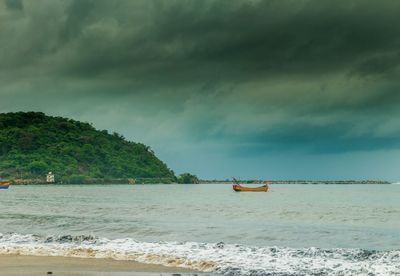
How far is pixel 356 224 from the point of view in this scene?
136 ft

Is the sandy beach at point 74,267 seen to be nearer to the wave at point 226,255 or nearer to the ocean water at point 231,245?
the wave at point 226,255

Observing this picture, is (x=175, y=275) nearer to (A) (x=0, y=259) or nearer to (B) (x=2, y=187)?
(A) (x=0, y=259)

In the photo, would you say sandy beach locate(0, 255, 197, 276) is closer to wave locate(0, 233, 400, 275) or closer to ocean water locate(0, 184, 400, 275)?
wave locate(0, 233, 400, 275)

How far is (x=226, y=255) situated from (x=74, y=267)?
6566 millimetres

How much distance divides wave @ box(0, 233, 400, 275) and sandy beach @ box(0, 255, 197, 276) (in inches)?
40.9

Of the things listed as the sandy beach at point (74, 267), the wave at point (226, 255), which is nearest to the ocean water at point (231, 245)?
the wave at point (226, 255)

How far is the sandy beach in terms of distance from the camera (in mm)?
17375

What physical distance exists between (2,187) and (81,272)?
6656 inches

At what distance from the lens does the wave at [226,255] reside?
18344 millimetres

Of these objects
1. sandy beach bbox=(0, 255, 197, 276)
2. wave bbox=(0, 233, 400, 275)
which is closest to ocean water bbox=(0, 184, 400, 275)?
wave bbox=(0, 233, 400, 275)

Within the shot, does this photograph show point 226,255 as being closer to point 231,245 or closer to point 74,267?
point 231,245

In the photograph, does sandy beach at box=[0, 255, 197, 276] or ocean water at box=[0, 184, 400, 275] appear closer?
sandy beach at box=[0, 255, 197, 276]

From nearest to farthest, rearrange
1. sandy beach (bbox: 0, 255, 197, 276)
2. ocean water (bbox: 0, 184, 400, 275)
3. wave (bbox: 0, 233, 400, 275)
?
sandy beach (bbox: 0, 255, 197, 276) < wave (bbox: 0, 233, 400, 275) < ocean water (bbox: 0, 184, 400, 275)

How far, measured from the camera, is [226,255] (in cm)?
2147
